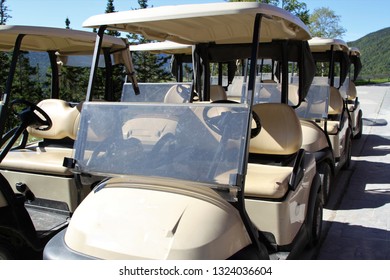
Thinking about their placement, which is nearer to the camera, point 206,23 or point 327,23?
point 206,23

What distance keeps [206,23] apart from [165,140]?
1.02 m

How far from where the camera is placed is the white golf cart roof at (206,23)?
6.63ft

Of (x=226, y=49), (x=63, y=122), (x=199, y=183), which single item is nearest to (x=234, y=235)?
(x=199, y=183)

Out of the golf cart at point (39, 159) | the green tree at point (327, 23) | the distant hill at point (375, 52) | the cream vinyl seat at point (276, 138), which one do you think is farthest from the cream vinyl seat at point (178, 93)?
the distant hill at point (375, 52)

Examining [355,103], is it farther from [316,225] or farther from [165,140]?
[165,140]

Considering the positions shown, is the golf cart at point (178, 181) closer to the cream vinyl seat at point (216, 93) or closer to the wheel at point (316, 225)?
the wheel at point (316, 225)

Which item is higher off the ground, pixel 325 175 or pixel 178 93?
pixel 178 93

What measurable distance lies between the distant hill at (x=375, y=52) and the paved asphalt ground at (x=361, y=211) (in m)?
65.0

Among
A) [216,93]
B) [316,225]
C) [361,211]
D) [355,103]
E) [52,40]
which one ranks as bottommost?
[361,211]

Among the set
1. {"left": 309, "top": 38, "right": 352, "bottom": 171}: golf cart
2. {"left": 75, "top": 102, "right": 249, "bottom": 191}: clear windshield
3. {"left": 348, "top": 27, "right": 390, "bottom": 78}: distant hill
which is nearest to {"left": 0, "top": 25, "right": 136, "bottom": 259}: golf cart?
{"left": 75, "top": 102, "right": 249, "bottom": 191}: clear windshield

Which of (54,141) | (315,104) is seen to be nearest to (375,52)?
(315,104)

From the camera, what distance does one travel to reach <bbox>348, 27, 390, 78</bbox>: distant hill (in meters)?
71.9

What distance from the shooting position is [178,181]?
6.39 feet

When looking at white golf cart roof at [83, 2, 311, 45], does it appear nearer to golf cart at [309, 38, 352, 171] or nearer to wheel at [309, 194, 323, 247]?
wheel at [309, 194, 323, 247]
